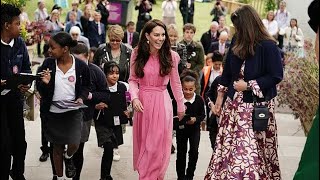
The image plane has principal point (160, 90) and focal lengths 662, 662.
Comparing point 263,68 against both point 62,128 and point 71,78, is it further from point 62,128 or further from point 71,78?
point 62,128

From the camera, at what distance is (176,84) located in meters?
6.48

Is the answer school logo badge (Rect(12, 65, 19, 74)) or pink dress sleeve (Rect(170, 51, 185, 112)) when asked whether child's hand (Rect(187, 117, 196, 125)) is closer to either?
pink dress sleeve (Rect(170, 51, 185, 112))

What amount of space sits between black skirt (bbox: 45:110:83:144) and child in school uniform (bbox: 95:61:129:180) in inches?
24.3

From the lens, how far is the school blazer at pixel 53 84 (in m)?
6.23

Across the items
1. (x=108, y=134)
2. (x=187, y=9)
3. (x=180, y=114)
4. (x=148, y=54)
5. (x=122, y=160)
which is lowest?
(x=122, y=160)

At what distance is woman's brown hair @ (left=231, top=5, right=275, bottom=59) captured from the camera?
5.74 m

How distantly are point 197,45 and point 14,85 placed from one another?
4.72m

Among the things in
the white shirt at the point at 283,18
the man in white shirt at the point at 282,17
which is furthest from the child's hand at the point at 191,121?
the white shirt at the point at 283,18

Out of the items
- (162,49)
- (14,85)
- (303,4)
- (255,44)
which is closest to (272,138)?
(255,44)

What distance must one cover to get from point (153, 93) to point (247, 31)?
46.8 inches

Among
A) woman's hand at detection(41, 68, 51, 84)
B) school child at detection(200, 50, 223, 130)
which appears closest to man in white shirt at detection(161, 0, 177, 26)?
school child at detection(200, 50, 223, 130)

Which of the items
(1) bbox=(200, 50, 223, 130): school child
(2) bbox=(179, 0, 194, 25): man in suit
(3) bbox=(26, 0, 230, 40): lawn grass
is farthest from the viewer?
(3) bbox=(26, 0, 230, 40): lawn grass

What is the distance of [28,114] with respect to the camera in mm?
10359

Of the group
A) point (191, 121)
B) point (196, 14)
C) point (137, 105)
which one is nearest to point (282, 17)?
point (196, 14)
